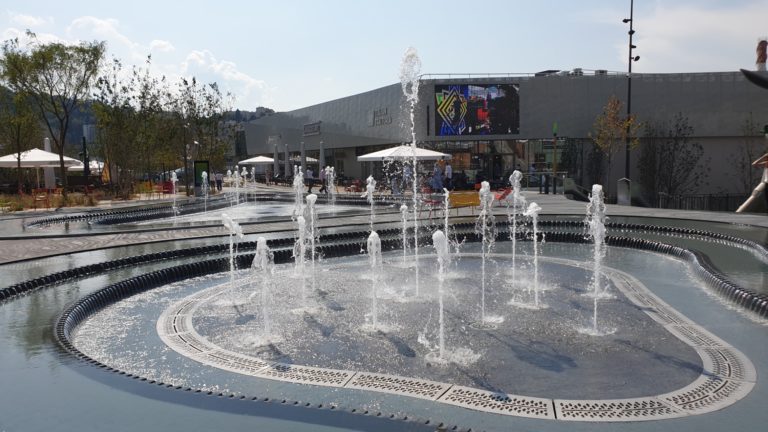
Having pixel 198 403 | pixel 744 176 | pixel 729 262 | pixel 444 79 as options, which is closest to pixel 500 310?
pixel 198 403

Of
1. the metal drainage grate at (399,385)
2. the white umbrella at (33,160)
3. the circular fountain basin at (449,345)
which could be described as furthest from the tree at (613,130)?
the metal drainage grate at (399,385)

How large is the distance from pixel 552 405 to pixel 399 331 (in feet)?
8.34

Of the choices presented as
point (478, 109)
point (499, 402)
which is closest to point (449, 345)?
point (499, 402)

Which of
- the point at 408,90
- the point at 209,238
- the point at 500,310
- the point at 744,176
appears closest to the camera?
the point at 500,310

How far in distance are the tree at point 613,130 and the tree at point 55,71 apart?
26.4m

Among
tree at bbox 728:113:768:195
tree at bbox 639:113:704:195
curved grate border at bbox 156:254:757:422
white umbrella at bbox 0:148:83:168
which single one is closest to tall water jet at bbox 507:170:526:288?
curved grate border at bbox 156:254:757:422

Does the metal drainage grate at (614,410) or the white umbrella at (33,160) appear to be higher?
the white umbrella at (33,160)

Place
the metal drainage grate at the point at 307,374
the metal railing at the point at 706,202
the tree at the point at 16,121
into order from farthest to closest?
the metal railing at the point at 706,202, the tree at the point at 16,121, the metal drainage grate at the point at 307,374

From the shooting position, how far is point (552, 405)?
501cm

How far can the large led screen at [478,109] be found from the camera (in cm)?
3697

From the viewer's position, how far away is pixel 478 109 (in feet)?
122

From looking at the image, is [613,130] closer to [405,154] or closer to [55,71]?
[405,154]

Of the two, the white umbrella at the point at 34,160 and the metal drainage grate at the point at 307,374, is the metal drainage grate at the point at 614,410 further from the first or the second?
the white umbrella at the point at 34,160

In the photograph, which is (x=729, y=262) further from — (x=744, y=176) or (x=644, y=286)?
(x=744, y=176)
